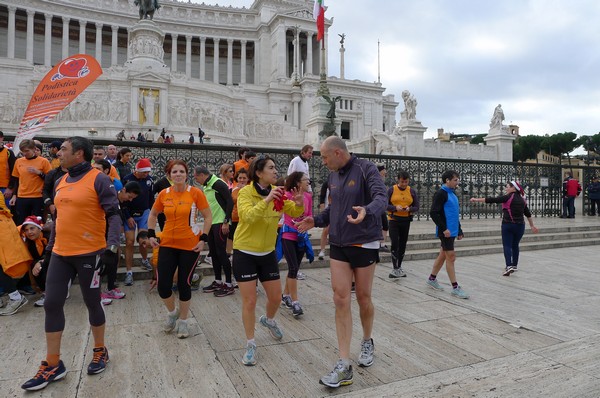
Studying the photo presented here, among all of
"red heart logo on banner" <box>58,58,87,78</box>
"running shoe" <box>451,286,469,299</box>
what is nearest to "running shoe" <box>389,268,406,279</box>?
"running shoe" <box>451,286,469,299</box>

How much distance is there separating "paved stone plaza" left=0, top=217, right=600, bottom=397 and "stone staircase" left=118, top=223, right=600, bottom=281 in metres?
1.59

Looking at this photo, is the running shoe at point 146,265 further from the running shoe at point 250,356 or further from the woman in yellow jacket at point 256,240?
the running shoe at point 250,356

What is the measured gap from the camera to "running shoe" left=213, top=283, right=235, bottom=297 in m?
5.98

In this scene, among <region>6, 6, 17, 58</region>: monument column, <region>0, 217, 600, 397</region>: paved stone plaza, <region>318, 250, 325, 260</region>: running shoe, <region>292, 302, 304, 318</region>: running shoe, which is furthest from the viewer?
<region>6, 6, 17, 58</region>: monument column

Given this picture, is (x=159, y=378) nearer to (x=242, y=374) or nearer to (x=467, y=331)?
(x=242, y=374)

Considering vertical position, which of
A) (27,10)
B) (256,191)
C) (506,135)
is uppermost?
(27,10)

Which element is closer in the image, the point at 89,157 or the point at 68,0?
the point at 89,157

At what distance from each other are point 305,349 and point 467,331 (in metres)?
2.01

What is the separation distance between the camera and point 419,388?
331 centimetres

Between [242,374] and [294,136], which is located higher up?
[294,136]

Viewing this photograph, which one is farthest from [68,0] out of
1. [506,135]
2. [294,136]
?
[506,135]

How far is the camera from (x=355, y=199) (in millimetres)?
3547

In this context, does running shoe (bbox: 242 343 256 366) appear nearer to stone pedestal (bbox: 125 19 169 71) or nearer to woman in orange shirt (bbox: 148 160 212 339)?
woman in orange shirt (bbox: 148 160 212 339)

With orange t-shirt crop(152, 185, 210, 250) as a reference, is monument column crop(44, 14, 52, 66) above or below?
above
